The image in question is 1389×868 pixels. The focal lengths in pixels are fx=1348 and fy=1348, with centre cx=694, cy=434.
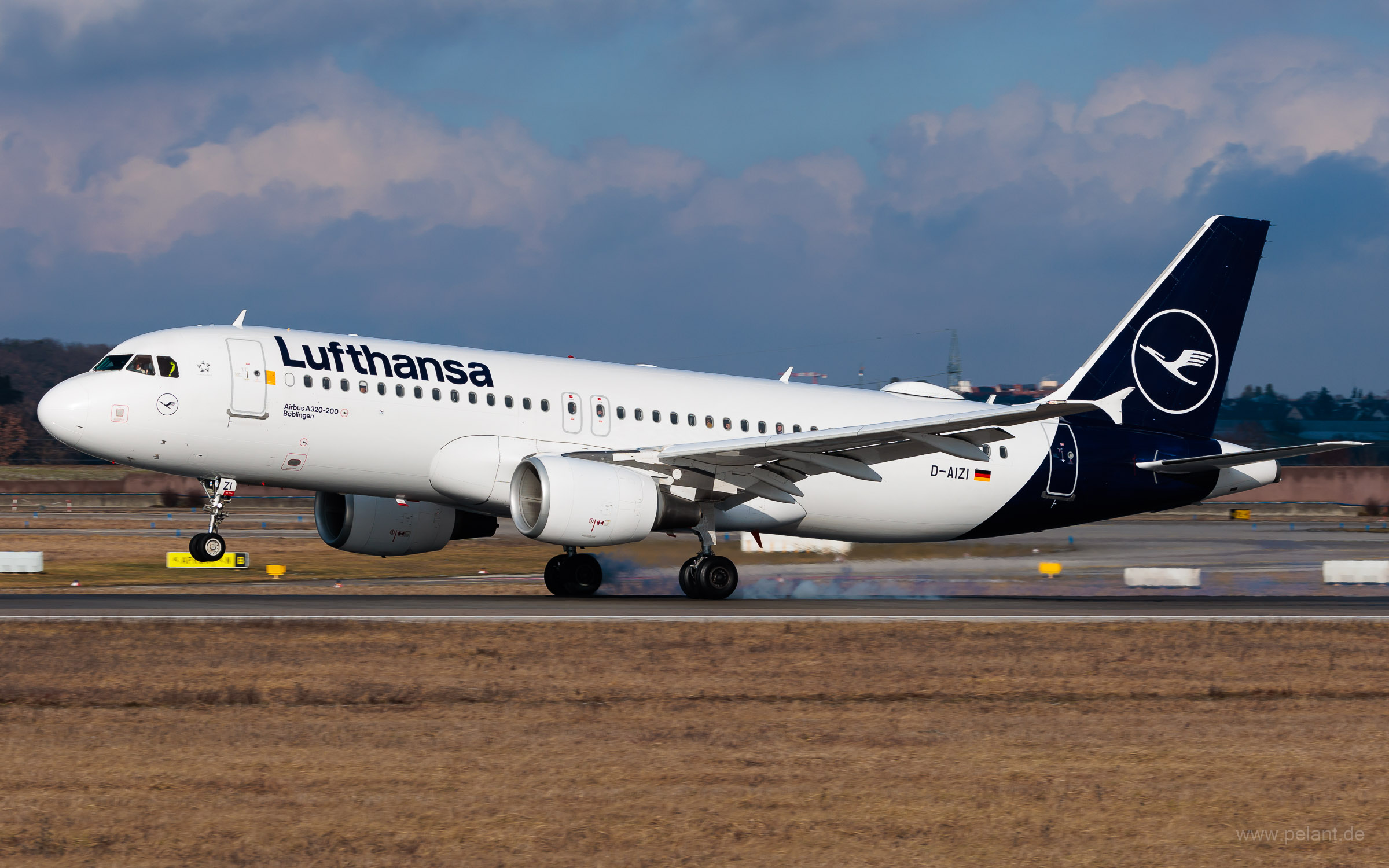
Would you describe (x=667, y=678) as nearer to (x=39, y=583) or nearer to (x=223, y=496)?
(x=223, y=496)

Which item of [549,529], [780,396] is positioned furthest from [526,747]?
[780,396]

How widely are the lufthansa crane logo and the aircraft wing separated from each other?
5830 millimetres

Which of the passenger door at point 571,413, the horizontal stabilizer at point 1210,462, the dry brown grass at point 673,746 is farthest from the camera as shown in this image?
the horizontal stabilizer at point 1210,462

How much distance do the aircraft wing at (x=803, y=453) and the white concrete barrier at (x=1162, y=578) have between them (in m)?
9.38

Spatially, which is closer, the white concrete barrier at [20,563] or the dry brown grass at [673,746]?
the dry brown grass at [673,746]

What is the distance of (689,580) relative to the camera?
24656 millimetres

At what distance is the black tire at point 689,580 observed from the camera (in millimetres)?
24609

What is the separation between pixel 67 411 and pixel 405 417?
217 inches

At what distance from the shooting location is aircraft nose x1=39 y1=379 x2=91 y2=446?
73.8ft

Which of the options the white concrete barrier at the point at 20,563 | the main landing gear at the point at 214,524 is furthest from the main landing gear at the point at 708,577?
the white concrete barrier at the point at 20,563

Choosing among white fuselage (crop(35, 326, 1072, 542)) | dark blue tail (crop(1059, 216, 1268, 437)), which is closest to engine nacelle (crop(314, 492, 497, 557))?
white fuselage (crop(35, 326, 1072, 542))

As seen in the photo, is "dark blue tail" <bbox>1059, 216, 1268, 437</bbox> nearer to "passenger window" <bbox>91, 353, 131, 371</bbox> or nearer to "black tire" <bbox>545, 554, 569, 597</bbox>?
"black tire" <bbox>545, 554, 569, 597</bbox>

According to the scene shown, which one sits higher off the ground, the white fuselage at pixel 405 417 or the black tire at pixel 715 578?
the white fuselage at pixel 405 417

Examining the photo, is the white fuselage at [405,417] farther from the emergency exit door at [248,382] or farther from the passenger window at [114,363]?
the passenger window at [114,363]
